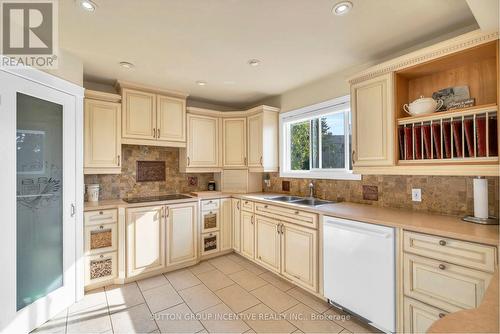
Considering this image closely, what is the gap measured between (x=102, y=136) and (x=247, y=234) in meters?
2.22

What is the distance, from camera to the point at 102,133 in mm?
2727

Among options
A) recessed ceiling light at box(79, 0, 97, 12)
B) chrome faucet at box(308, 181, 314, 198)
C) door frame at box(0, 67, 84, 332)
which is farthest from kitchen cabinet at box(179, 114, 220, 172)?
recessed ceiling light at box(79, 0, 97, 12)

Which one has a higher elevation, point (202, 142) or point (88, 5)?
point (88, 5)

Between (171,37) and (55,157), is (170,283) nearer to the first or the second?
(55,157)

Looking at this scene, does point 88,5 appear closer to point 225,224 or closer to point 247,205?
point 247,205

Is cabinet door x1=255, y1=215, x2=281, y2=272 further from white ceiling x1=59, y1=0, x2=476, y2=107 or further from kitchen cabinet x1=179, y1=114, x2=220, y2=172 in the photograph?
white ceiling x1=59, y1=0, x2=476, y2=107

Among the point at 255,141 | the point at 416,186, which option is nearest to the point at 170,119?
the point at 255,141

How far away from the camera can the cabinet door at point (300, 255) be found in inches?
89.4

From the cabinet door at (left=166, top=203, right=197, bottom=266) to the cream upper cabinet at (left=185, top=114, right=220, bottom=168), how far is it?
707 mm

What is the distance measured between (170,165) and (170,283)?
66.5 inches

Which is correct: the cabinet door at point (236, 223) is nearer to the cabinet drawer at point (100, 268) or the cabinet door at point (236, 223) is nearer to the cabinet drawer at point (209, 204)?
the cabinet drawer at point (209, 204)

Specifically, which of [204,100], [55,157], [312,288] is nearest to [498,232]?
[312,288]

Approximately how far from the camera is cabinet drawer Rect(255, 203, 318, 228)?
228 centimetres

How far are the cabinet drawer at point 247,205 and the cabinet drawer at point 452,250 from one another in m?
1.83
